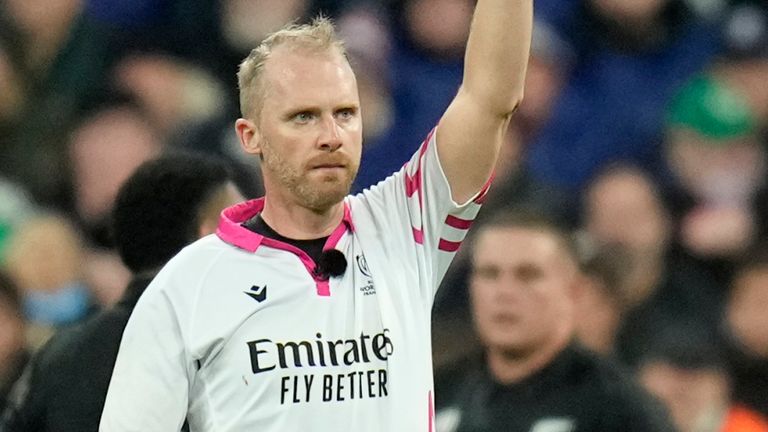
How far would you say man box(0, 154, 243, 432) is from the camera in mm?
2930

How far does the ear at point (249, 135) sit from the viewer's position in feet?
7.48

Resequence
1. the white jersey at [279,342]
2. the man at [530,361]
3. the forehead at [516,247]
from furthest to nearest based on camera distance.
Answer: the forehead at [516,247] → the man at [530,361] → the white jersey at [279,342]

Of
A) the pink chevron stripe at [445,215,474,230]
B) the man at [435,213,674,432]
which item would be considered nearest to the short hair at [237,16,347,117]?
the pink chevron stripe at [445,215,474,230]

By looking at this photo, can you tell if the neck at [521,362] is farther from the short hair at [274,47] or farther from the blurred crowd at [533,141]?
the short hair at [274,47]

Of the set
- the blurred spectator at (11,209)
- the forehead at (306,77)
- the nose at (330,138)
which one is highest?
the blurred spectator at (11,209)

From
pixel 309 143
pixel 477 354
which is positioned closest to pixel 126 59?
pixel 477 354

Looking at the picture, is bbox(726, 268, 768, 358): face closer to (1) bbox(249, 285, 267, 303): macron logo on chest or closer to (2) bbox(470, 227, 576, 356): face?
(2) bbox(470, 227, 576, 356): face

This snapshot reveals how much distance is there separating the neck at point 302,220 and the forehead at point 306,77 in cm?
18

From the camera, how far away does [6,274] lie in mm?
4184

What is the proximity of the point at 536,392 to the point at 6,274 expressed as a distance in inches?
65.1

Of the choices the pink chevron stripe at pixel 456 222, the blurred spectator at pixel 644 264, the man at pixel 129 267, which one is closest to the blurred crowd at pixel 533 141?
the blurred spectator at pixel 644 264

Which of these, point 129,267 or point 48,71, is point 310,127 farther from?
point 48,71

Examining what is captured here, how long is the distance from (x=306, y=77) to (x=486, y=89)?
0.96ft

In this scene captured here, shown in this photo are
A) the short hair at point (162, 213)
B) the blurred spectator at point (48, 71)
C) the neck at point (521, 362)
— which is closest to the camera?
the short hair at point (162, 213)
